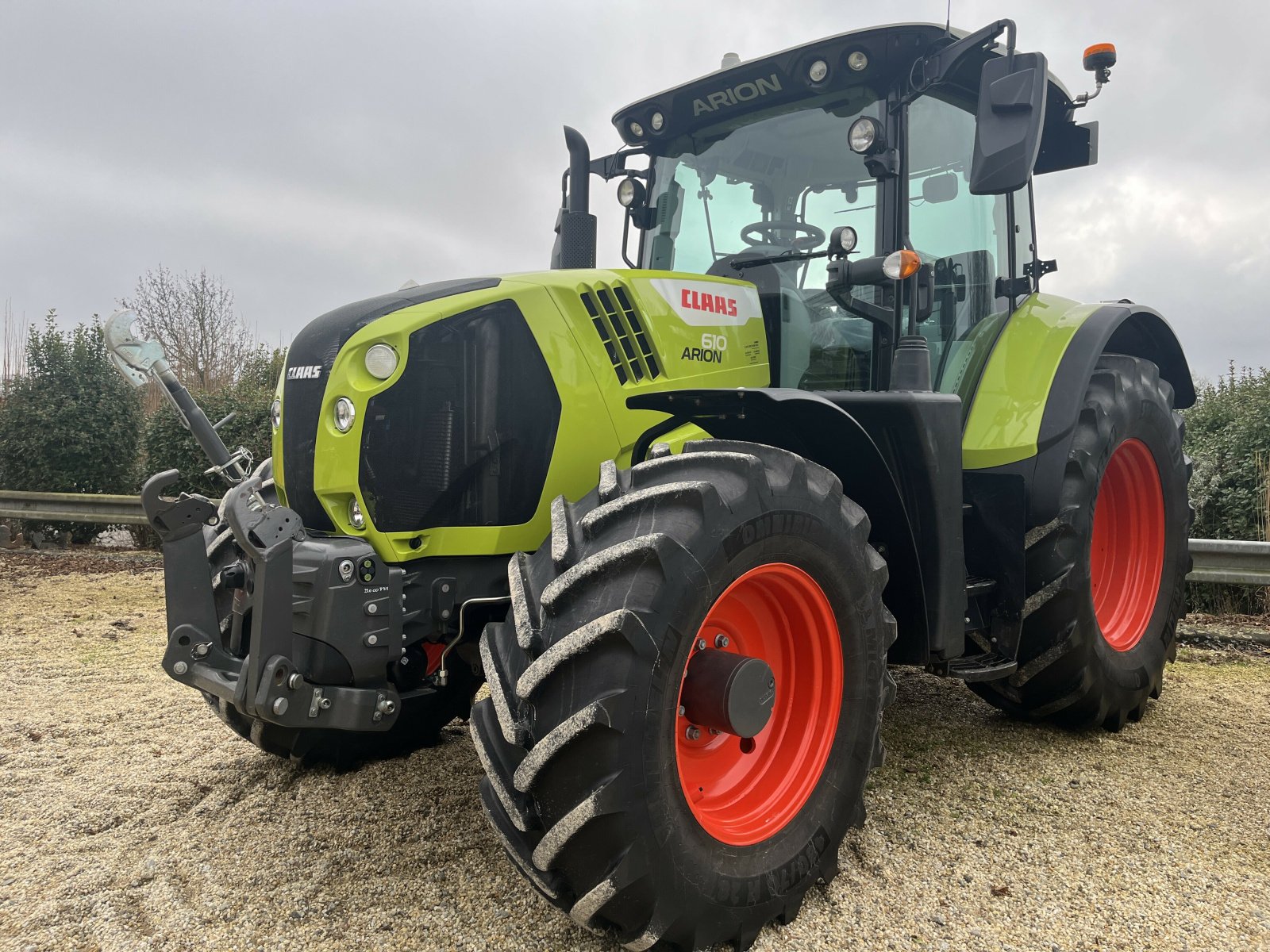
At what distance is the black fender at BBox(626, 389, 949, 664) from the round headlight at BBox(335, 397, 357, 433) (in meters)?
0.83

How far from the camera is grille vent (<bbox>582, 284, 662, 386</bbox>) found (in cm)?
286

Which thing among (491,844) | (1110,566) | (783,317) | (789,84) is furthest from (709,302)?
(1110,566)

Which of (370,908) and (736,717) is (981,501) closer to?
(736,717)

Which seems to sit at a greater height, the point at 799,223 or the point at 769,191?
the point at 769,191

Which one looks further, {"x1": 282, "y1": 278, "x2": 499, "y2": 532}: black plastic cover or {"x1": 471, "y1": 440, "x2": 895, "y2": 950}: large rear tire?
{"x1": 282, "y1": 278, "x2": 499, "y2": 532}: black plastic cover

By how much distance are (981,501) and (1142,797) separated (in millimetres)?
1155

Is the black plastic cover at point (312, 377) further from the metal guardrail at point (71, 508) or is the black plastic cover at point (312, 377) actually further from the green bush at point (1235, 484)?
the metal guardrail at point (71, 508)

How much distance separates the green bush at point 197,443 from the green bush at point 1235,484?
8641 mm

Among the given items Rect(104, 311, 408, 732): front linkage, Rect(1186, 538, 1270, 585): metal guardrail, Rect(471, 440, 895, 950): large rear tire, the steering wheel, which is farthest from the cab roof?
Rect(1186, 538, 1270, 585): metal guardrail

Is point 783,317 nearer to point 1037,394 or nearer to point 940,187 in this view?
point 940,187

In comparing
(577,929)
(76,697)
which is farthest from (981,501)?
(76,697)

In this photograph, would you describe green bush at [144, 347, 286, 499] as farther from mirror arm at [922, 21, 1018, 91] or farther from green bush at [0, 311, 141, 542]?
mirror arm at [922, 21, 1018, 91]

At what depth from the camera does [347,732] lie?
3.34 metres

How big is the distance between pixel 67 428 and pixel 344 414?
941 cm
